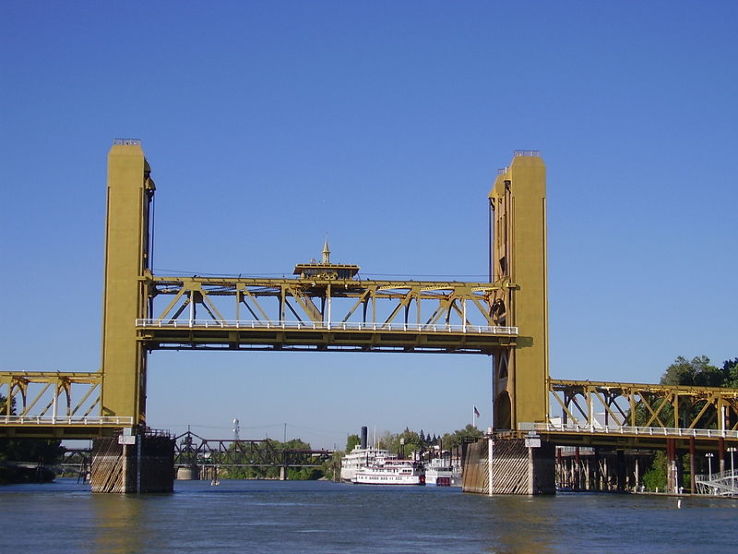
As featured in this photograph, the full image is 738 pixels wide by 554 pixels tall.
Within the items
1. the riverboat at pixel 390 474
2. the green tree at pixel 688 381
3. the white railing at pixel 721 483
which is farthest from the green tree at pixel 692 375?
the riverboat at pixel 390 474

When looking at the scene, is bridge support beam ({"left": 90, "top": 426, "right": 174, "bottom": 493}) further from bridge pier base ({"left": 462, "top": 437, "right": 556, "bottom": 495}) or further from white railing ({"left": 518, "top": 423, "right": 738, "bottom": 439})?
white railing ({"left": 518, "top": 423, "right": 738, "bottom": 439})

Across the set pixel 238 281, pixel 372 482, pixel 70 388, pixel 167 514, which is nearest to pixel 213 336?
pixel 238 281

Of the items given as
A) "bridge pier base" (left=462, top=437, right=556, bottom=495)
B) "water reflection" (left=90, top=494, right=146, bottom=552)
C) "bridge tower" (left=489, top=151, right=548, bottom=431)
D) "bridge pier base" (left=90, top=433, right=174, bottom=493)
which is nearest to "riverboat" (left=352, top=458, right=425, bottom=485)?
"bridge pier base" (left=462, top=437, right=556, bottom=495)

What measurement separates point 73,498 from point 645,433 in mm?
39878

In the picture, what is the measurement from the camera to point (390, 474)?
523ft

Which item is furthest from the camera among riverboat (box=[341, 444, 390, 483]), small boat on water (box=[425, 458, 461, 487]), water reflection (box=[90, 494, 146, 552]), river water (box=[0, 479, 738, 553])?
riverboat (box=[341, 444, 390, 483])

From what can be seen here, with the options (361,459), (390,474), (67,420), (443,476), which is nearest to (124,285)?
(67,420)

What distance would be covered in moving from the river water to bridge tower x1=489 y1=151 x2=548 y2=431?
7.56 metres

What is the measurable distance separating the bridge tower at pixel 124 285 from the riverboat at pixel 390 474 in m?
71.3

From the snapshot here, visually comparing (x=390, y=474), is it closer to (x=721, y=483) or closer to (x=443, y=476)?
(x=443, y=476)

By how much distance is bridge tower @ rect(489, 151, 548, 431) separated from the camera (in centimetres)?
9244

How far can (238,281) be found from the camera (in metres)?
91.9

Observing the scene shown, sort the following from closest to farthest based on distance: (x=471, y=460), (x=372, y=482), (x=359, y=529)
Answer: (x=359, y=529)
(x=471, y=460)
(x=372, y=482)

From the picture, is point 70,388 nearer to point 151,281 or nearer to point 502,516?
point 151,281
